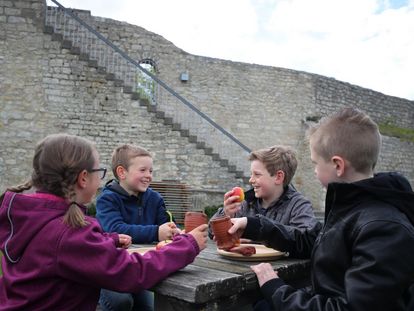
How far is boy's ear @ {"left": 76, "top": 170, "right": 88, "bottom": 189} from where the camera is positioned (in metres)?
1.75

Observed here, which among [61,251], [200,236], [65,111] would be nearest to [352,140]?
[200,236]

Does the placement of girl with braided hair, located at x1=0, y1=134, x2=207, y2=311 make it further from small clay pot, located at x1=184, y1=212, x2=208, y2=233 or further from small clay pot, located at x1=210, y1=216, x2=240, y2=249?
small clay pot, located at x1=184, y1=212, x2=208, y2=233

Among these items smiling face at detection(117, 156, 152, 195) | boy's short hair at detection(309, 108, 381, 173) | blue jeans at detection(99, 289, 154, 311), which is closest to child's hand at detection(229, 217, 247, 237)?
boy's short hair at detection(309, 108, 381, 173)

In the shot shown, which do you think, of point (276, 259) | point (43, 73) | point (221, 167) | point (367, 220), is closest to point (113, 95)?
point (43, 73)

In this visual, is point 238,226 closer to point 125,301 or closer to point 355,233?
point 355,233

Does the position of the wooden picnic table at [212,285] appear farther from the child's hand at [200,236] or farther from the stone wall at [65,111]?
the stone wall at [65,111]

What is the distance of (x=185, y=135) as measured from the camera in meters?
10.5

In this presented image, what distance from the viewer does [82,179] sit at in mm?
1761

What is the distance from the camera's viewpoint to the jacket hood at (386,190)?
4.94 feet

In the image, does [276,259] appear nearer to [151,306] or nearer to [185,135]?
[151,306]

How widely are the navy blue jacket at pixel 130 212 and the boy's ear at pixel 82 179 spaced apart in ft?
2.97

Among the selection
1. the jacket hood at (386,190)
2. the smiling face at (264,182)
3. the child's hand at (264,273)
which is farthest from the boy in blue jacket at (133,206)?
the jacket hood at (386,190)

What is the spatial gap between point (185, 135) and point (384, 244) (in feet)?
30.3

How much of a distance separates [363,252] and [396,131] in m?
18.8
